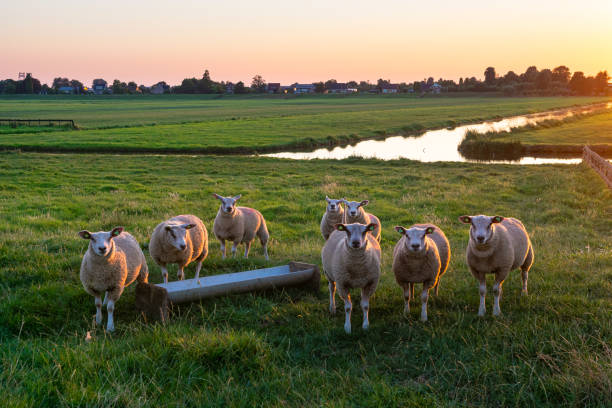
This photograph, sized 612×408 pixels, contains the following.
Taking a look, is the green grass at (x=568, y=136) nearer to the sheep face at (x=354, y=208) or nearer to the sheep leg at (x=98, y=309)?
the sheep face at (x=354, y=208)

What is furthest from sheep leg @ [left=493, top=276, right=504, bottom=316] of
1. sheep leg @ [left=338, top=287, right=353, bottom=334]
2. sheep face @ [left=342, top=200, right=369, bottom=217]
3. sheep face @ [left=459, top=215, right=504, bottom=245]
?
sheep face @ [left=342, top=200, right=369, bottom=217]

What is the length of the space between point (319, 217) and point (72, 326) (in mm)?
8651

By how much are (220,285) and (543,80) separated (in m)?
196

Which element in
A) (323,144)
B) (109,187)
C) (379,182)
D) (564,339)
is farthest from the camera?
(323,144)

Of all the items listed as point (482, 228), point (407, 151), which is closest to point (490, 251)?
point (482, 228)

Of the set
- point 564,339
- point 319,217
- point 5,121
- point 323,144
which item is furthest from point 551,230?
point 5,121

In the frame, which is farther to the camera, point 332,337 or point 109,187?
point 109,187

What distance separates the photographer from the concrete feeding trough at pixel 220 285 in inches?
256

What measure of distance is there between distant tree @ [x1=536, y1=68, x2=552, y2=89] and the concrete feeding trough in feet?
616

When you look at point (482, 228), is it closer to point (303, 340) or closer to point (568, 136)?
point (303, 340)

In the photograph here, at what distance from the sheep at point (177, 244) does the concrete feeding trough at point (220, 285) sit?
1.68 feet

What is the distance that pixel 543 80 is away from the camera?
17850 cm

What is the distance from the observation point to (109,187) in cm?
1942

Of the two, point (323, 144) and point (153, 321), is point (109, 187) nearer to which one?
point (153, 321)
